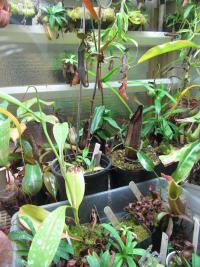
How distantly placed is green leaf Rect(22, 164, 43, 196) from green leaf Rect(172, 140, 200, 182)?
42 cm

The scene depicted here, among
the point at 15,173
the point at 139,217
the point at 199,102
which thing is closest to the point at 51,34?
the point at 15,173

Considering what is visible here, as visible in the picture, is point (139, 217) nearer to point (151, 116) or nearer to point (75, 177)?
point (75, 177)

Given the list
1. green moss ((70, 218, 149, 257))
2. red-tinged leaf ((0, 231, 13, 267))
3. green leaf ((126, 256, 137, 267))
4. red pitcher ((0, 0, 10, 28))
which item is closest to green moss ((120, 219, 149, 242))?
green moss ((70, 218, 149, 257))

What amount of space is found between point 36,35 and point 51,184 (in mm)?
743

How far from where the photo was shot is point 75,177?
739mm

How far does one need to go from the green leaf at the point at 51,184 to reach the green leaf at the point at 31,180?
0.23ft

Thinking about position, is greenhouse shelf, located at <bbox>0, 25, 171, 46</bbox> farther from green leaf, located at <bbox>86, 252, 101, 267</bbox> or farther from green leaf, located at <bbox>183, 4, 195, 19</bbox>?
green leaf, located at <bbox>86, 252, 101, 267</bbox>

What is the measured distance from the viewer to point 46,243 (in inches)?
18.8

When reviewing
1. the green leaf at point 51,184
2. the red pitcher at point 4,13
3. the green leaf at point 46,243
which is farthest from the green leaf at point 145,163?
the red pitcher at point 4,13

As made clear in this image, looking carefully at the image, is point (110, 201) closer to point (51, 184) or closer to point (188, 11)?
point (51, 184)

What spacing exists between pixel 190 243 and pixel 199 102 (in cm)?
75

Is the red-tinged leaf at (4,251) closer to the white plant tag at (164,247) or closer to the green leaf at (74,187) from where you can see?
the green leaf at (74,187)

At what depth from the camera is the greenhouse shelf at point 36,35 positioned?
3.77ft

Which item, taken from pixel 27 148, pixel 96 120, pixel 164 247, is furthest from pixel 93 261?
pixel 96 120
